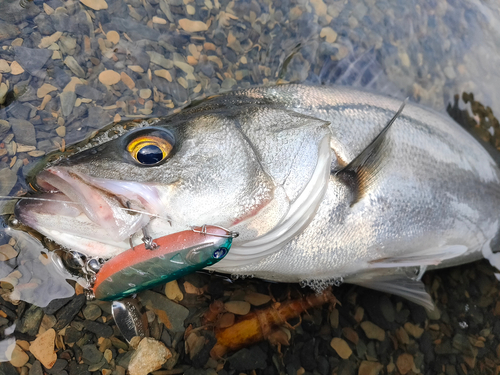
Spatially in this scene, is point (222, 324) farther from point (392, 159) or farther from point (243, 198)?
point (392, 159)

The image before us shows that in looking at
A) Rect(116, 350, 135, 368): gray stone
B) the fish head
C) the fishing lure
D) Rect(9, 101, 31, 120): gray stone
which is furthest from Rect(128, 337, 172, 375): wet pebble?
Rect(9, 101, 31, 120): gray stone

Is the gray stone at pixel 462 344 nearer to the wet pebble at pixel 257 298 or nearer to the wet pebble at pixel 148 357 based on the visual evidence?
the wet pebble at pixel 257 298

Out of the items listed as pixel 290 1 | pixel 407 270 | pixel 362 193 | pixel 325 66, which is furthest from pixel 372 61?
pixel 407 270

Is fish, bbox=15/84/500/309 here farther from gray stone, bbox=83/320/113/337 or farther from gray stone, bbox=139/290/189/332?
gray stone, bbox=83/320/113/337

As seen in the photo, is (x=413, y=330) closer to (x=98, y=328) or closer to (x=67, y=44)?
(x=98, y=328)

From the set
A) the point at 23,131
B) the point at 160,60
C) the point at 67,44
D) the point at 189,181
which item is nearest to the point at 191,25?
the point at 160,60

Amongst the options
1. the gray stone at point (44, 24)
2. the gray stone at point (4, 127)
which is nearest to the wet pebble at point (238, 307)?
the gray stone at point (4, 127)

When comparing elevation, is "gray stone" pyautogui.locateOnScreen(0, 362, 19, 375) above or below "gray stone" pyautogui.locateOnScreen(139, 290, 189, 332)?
below
